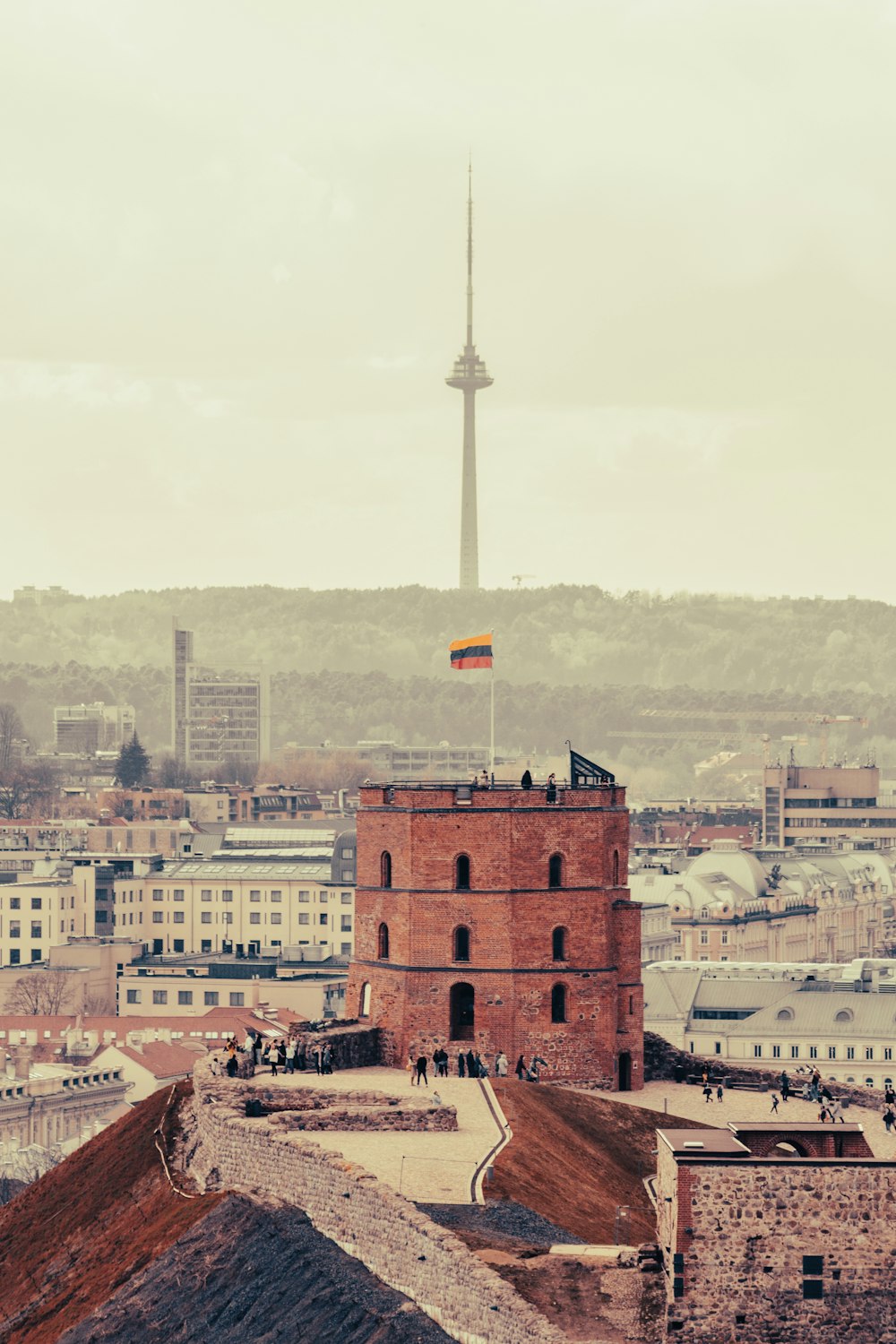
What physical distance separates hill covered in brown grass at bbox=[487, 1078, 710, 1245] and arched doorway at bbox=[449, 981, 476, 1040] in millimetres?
4563

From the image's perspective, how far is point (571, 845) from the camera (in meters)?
94.8

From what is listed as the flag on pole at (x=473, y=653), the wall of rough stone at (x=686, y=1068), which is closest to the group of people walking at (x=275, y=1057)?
the wall of rough stone at (x=686, y=1068)

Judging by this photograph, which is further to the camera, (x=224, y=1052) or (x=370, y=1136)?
(x=224, y=1052)

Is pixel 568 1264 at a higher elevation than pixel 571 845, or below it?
below

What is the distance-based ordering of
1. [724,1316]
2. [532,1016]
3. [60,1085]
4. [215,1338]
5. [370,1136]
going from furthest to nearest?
[60,1085] < [532,1016] < [370,1136] < [215,1338] < [724,1316]

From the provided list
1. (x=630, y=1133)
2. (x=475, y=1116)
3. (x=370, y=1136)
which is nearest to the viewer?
(x=370, y=1136)

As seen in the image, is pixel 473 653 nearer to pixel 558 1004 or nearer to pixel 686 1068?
pixel 686 1068

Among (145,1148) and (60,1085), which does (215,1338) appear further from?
(60,1085)

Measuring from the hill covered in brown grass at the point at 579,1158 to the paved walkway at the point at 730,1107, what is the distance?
140 cm

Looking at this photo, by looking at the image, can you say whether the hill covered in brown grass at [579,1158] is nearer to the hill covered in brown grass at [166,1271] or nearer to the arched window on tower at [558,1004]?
the arched window on tower at [558,1004]

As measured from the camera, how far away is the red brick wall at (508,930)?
3686 inches

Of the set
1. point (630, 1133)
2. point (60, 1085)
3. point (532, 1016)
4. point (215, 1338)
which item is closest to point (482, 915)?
point (532, 1016)

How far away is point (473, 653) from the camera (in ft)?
365

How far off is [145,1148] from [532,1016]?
15.4 m
